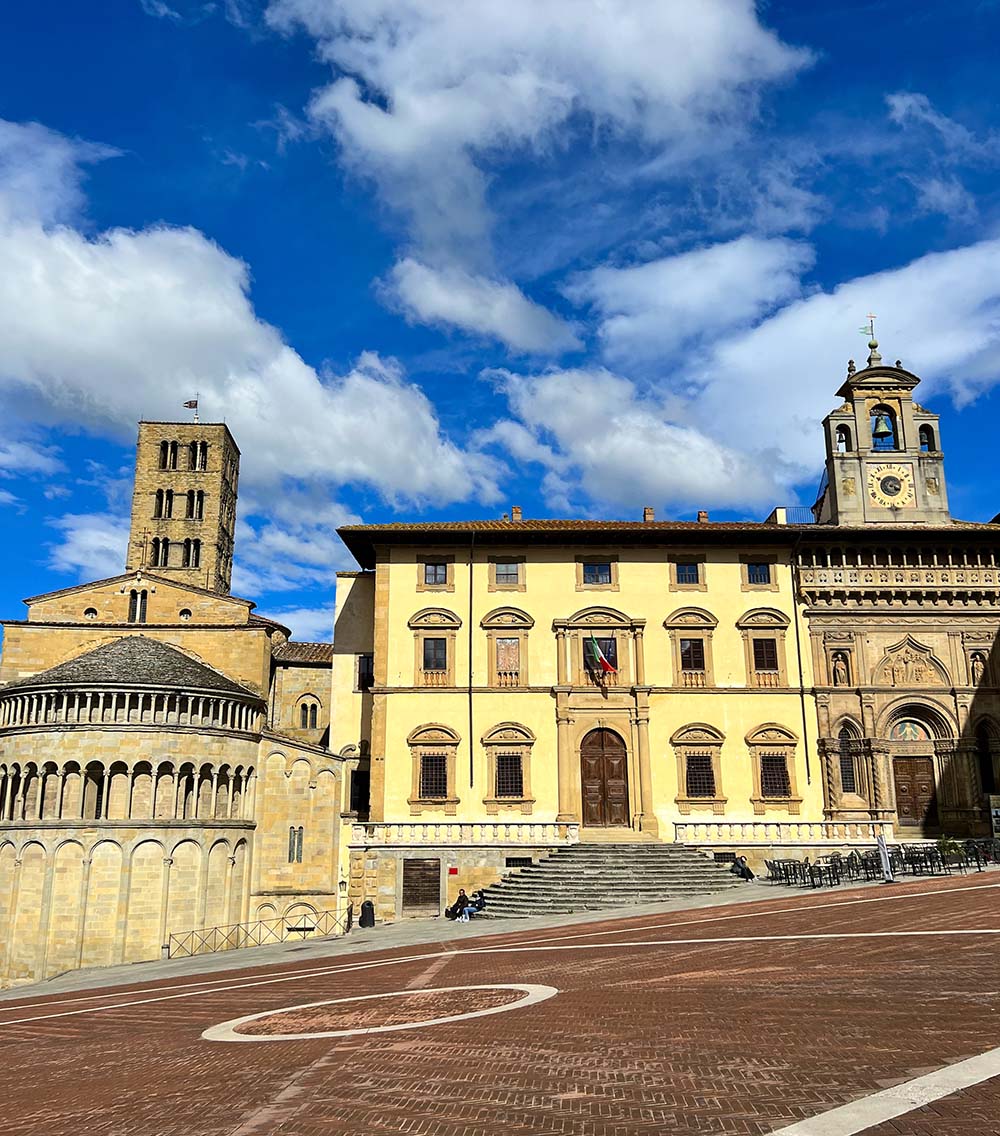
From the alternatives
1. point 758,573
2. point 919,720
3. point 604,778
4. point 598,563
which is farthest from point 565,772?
point 919,720

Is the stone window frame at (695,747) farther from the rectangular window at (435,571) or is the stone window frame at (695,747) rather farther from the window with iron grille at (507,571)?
the rectangular window at (435,571)

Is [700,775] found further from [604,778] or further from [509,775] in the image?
[509,775]

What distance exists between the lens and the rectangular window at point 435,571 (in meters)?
38.4

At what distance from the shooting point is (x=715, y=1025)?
10695mm

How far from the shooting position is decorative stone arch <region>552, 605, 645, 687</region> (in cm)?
3722

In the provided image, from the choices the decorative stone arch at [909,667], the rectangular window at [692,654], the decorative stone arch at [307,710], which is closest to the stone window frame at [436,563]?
the rectangular window at [692,654]

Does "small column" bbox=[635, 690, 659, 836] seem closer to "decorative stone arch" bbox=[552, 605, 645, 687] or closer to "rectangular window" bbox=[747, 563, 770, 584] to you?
"decorative stone arch" bbox=[552, 605, 645, 687]

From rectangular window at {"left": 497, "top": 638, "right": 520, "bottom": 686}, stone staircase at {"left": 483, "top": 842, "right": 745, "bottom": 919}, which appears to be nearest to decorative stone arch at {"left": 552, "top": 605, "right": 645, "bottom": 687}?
rectangular window at {"left": 497, "top": 638, "right": 520, "bottom": 686}

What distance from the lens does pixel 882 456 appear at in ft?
130

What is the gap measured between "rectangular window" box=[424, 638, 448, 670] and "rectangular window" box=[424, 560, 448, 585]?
2.59 meters

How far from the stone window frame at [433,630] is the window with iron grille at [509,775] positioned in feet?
13.3

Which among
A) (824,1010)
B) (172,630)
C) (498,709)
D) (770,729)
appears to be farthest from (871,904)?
(172,630)

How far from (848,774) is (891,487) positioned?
12341 millimetres

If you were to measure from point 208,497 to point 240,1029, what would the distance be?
65559 millimetres
